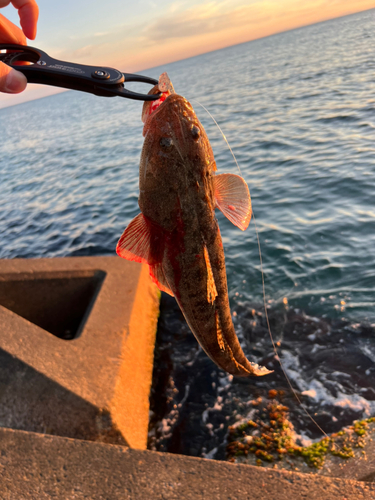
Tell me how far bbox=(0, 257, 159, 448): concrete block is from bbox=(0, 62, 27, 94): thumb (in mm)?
2608

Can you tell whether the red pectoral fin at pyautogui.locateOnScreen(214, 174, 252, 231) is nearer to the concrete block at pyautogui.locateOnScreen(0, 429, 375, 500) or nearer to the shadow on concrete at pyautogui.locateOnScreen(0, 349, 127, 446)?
the concrete block at pyautogui.locateOnScreen(0, 429, 375, 500)

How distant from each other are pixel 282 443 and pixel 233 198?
3392 mm

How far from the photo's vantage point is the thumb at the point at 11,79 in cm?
184

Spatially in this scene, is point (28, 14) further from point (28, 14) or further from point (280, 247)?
point (280, 247)

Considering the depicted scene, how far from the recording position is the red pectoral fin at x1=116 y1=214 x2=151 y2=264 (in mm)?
1804

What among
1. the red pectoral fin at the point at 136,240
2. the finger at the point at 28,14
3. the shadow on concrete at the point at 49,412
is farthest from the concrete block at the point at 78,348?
the finger at the point at 28,14

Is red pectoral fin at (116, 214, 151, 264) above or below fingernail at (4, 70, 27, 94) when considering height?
below

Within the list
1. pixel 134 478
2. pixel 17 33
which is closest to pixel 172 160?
pixel 17 33

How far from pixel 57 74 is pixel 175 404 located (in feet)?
13.8

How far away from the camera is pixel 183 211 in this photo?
66.6 inches

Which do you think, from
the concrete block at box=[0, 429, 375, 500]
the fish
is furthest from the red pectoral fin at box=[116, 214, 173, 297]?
the concrete block at box=[0, 429, 375, 500]

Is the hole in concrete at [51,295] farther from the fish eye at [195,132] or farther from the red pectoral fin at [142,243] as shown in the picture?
the fish eye at [195,132]

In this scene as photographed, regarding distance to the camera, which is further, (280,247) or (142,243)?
(280,247)

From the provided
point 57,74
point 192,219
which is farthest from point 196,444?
point 57,74
